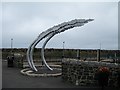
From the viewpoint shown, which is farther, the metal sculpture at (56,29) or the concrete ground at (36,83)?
the metal sculpture at (56,29)

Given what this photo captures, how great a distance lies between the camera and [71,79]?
56.2ft

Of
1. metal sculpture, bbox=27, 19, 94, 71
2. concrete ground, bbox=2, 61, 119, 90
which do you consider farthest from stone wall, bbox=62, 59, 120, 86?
metal sculpture, bbox=27, 19, 94, 71

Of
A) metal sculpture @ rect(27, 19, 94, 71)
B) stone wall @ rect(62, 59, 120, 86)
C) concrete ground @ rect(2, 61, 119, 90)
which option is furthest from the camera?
metal sculpture @ rect(27, 19, 94, 71)

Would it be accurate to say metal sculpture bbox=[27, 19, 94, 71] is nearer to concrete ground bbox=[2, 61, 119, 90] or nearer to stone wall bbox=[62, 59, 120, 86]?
stone wall bbox=[62, 59, 120, 86]

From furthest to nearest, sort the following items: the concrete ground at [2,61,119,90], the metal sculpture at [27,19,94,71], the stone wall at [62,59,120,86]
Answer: the metal sculpture at [27,19,94,71] → the concrete ground at [2,61,119,90] → the stone wall at [62,59,120,86]

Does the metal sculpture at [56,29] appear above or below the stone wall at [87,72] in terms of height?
above

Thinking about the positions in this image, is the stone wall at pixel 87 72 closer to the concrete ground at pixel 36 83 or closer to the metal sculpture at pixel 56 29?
the concrete ground at pixel 36 83

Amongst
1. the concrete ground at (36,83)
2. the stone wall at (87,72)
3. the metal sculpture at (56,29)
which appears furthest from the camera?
the metal sculpture at (56,29)

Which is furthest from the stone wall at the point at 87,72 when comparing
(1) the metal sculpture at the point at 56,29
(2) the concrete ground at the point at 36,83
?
(1) the metal sculpture at the point at 56,29

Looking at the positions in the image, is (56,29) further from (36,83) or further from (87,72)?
(87,72)

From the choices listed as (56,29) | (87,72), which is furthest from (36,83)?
(56,29)

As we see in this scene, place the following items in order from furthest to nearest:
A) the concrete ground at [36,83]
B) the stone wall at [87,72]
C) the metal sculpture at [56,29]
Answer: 1. the metal sculpture at [56,29]
2. the concrete ground at [36,83]
3. the stone wall at [87,72]

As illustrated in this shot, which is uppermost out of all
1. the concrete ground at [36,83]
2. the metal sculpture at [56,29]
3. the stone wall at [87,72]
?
the metal sculpture at [56,29]

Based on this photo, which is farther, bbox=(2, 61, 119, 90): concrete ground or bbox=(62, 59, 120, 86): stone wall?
bbox=(2, 61, 119, 90): concrete ground
